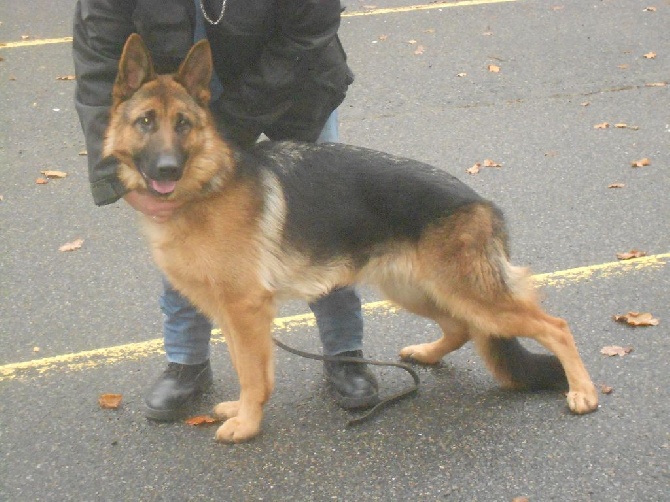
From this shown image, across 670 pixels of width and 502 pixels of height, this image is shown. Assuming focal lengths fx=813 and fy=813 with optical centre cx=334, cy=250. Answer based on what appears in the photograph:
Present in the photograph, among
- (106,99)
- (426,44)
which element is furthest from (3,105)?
(106,99)

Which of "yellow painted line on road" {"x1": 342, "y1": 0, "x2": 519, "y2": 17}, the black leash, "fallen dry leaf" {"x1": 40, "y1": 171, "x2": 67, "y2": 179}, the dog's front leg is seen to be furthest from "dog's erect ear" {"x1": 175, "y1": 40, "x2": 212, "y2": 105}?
"yellow painted line on road" {"x1": 342, "y1": 0, "x2": 519, "y2": 17}

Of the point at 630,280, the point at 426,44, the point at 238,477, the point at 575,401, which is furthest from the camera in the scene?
the point at 426,44

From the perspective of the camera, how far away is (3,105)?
7.75 metres

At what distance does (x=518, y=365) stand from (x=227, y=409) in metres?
1.32

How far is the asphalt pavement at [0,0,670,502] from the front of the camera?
3291 mm

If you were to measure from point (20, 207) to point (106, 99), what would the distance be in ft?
9.81

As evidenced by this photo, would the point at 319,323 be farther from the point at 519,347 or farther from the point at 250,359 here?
the point at 519,347

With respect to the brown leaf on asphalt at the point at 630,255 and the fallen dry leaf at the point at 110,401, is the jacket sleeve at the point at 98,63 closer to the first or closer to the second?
the fallen dry leaf at the point at 110,401

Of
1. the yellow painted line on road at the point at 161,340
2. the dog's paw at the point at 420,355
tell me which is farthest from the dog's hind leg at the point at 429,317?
the yellow painted line on road at the point at 161,340

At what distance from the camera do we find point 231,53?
341 centimetres

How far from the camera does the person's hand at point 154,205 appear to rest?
3.29m

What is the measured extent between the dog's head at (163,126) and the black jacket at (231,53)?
0.13 meters

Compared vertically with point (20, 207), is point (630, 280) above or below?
above

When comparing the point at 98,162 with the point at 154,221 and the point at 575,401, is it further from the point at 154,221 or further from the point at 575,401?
the point at 575,401
